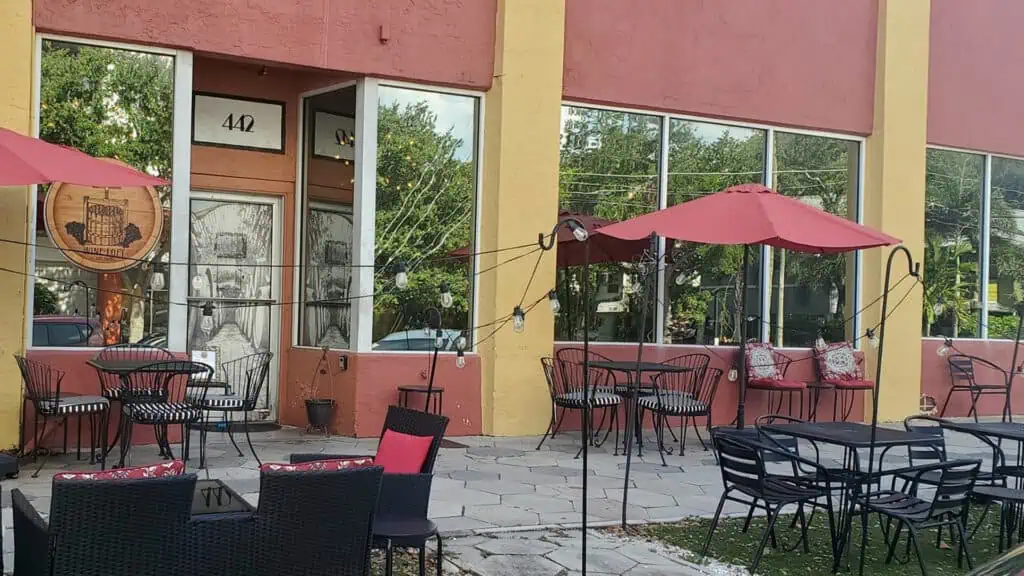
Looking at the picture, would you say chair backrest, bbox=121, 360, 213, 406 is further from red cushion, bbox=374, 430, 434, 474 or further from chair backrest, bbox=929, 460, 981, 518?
chair backrest, bbox=929, 460, 981, 518

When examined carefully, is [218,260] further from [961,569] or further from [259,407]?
[961,569]

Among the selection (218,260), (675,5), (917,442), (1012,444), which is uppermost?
(675,5)

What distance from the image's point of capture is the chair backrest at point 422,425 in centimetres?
494

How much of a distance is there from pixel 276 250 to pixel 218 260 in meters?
0.60

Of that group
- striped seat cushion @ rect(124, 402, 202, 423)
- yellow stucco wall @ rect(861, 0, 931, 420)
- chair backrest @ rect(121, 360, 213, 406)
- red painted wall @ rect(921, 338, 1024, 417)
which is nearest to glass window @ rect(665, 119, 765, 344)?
yellow stucco wall @ rect(861, 0, 931, 420)

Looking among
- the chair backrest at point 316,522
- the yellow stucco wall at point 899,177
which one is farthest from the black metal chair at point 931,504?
the yellow stucco wall at point 899,177

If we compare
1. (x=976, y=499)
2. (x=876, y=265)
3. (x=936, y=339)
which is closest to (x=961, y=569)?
(x=976, y=499)

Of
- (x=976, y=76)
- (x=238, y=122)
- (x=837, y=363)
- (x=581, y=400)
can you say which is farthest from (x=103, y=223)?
(x=976, y=76)

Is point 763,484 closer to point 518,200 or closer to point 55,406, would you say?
point 518,200

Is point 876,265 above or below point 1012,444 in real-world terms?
above

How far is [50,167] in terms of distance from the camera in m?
6.61

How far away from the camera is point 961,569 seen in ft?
18.5

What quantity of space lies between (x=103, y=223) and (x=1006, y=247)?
1117cm

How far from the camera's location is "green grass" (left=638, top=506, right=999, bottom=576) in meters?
5.53
